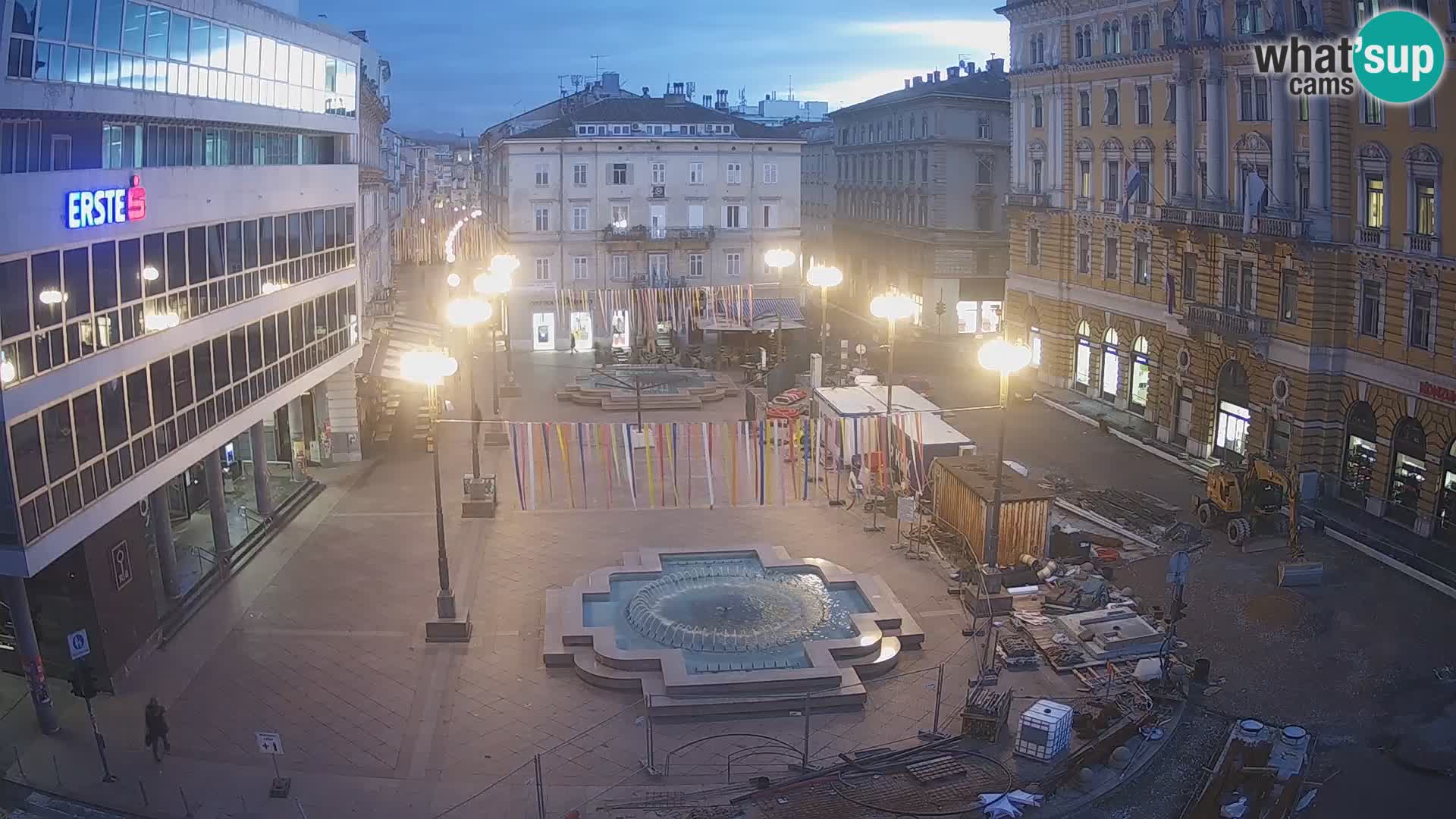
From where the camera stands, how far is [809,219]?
10462cm

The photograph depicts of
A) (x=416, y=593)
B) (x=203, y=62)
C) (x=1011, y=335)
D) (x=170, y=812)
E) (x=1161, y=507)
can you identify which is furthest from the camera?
(x=1011, y=335)

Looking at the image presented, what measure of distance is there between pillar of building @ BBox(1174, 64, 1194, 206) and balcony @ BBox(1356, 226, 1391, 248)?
8.16 metres

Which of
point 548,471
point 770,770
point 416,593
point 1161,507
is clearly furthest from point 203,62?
point 1161,507

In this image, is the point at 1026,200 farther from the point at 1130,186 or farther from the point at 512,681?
the point at 512,681

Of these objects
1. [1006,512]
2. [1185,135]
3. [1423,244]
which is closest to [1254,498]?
[1423,244]

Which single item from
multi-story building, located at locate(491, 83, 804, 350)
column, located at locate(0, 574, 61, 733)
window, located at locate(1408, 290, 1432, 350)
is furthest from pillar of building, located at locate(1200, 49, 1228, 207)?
column, located at locate(0, 574, 61, 733)

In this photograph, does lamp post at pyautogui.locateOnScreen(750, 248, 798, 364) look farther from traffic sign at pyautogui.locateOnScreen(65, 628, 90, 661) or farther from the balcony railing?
traffic sign at pyautogui.locateOnScreen(65, 628, 90, 661)

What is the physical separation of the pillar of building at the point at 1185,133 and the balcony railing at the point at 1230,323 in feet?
13.8

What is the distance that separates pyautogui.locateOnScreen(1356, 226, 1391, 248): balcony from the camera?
35469mm

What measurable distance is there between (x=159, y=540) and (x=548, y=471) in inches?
488

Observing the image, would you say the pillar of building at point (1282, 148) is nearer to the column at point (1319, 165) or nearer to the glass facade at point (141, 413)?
the column at point (1319, 165)

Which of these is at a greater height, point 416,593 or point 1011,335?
point 1011,335

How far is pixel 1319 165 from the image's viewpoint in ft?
122

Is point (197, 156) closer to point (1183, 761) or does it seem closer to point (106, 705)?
point (106, 705)
